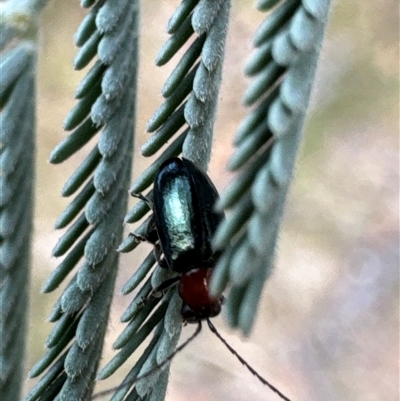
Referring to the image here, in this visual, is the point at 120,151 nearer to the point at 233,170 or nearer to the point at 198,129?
the point at 198,129

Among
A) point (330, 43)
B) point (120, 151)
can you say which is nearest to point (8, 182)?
point (120, 151)

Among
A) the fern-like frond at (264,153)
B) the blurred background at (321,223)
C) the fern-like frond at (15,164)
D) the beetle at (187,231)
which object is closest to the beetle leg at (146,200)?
the beetle at (187,231)

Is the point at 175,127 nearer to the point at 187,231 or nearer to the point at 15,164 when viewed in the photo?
the point at 15,164

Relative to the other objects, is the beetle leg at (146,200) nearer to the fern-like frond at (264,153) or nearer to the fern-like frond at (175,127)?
the fern-like frond at (175,127)

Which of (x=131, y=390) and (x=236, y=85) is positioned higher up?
(x=131, y=390)

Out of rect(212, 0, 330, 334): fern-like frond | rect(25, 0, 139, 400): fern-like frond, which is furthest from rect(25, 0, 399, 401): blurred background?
rect(212, 0, 330, 334): fern-like frond

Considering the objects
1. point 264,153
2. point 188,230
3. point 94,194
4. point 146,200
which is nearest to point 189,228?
point 188,230
